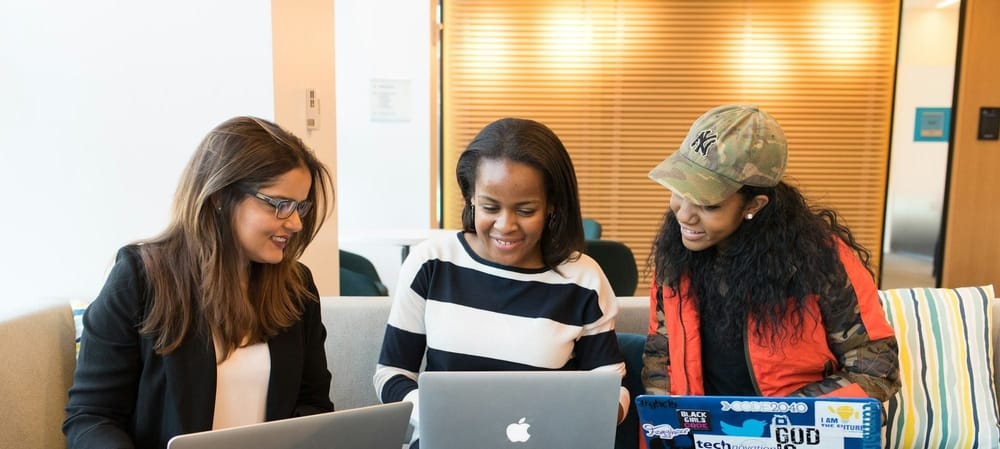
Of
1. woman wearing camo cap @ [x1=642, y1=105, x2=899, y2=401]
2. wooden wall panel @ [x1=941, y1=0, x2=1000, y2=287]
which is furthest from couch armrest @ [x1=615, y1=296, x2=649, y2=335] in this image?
wooden wall panel @ [x1=941, y1=0, x2=1000, y2=287]

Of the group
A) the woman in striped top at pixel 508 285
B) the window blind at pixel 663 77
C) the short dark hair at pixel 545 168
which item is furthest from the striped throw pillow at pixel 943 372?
the window blind at pixel 663 77

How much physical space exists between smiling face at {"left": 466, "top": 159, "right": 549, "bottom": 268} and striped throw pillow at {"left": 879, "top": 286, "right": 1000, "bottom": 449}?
45.3 inches

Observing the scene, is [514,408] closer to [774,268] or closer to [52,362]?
[774,268]

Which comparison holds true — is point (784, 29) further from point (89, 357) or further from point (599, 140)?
point (89, 357)

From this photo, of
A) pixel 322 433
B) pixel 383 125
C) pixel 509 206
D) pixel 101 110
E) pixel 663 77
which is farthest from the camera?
pixel 663 77

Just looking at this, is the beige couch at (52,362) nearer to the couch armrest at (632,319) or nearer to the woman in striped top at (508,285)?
the woman in striped top at (508,285)

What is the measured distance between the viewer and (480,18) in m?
5.15

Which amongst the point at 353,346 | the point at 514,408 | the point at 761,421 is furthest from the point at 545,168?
the point at 353,346

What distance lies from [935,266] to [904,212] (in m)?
0.43

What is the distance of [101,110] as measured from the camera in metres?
2.04

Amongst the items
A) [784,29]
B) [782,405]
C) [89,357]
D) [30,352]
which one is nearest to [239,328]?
[89,357]

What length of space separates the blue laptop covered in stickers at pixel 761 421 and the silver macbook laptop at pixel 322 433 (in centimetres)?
40

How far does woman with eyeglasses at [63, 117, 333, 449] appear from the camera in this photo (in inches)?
52.4

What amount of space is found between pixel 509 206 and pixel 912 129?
185 inches
